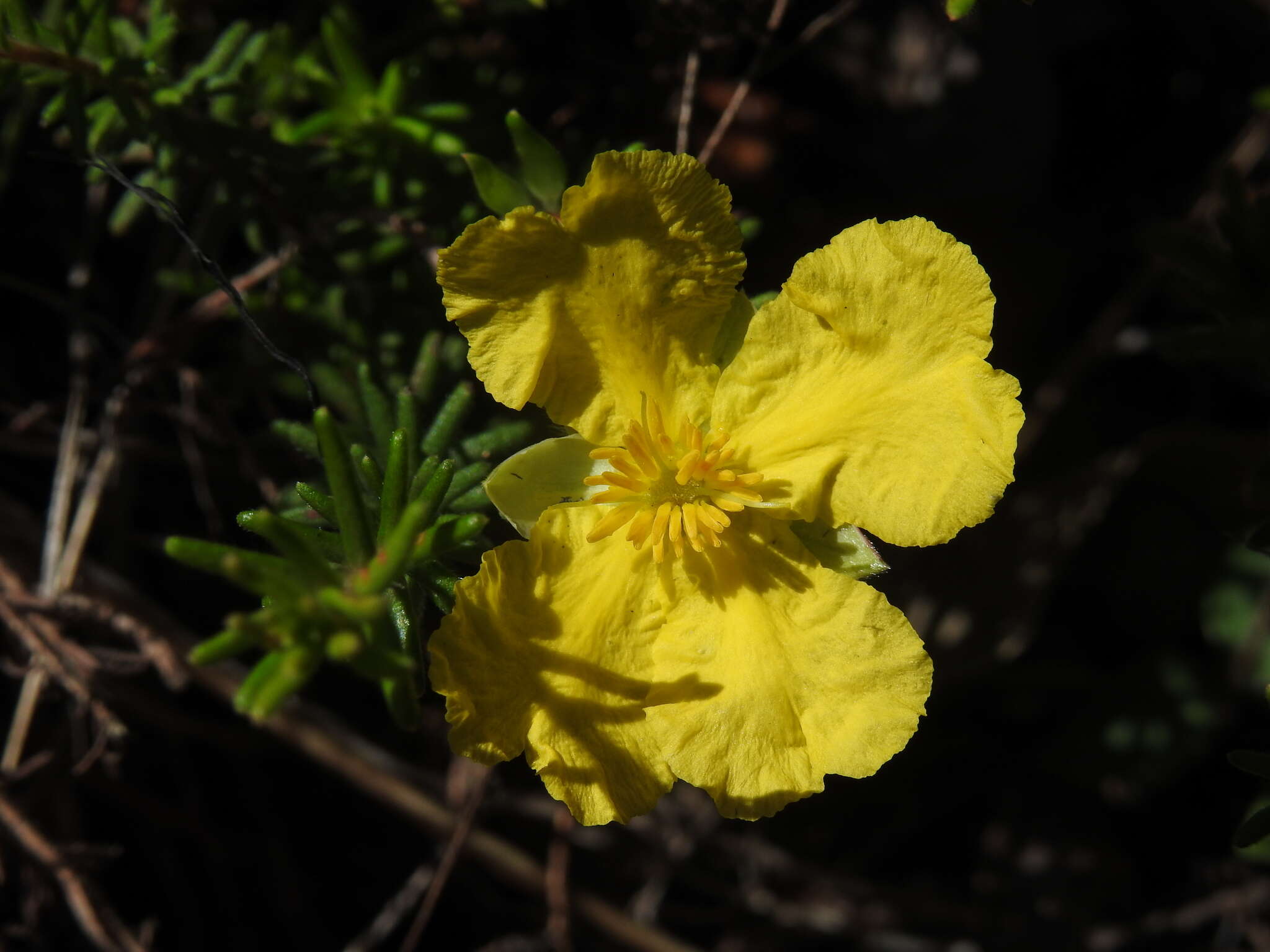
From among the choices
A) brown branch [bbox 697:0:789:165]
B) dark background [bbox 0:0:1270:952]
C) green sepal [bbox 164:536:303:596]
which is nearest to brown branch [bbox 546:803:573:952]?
dark background [bbox 0:0:1270:952]

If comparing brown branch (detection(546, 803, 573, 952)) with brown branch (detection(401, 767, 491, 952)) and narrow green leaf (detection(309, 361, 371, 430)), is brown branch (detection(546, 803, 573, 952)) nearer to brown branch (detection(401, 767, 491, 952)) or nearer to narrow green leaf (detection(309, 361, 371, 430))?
brown branch (detection(401, 767, 491, 952))

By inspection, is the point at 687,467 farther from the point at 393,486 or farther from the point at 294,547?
the point at 294,547

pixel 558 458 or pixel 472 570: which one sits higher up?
pixel 558 458

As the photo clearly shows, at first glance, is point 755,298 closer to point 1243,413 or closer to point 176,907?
point 1243,413

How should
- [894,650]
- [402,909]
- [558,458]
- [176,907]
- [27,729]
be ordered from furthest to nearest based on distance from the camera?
1. [176,907]
2. [402,909]
3. [27,729]
4. [558,458]
5. [894,650]

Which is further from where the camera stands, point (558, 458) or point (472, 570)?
point (472, 570)

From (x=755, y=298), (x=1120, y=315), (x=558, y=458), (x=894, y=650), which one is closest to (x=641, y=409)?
(x=558, y=458)

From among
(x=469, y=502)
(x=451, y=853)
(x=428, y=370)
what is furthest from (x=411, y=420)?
(x=451, y=853)

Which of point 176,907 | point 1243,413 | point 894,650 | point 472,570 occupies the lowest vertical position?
point 176,907
